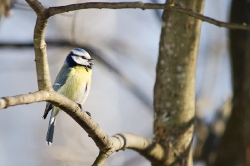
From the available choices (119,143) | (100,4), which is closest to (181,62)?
(119,143)

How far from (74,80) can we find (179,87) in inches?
29.5

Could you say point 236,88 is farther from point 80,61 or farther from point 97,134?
point 97,134

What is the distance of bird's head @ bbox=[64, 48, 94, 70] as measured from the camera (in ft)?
11.0

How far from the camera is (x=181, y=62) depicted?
3084 millimetres

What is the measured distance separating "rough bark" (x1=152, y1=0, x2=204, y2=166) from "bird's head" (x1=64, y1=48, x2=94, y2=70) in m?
0.60

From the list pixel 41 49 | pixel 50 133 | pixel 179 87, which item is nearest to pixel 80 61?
pixel 50 133

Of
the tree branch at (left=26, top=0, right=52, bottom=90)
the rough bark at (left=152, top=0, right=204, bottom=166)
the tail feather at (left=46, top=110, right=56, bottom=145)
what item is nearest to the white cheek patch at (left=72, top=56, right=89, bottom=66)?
the tail feather at (left=46, top=110, right=56, bottom=145)

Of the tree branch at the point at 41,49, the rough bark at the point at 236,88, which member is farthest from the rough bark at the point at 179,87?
the tree branch at the point at 41,49

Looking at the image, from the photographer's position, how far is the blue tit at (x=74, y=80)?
314 centimetres

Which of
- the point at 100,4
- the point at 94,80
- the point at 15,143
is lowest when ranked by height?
the point at 15,143

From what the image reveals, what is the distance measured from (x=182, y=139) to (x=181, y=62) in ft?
1.76

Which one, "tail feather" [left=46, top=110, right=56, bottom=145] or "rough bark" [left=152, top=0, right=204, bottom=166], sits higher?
"rough bark" [left=152, top=0, right=204, bottom=166]

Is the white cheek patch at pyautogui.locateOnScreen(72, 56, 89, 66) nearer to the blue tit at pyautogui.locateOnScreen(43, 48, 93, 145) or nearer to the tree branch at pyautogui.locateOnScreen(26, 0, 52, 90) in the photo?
the blue tit at pyautogui.locateOnScreen(43, 48, 93, 145)

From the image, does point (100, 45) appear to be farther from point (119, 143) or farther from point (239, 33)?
point (119, 143)
